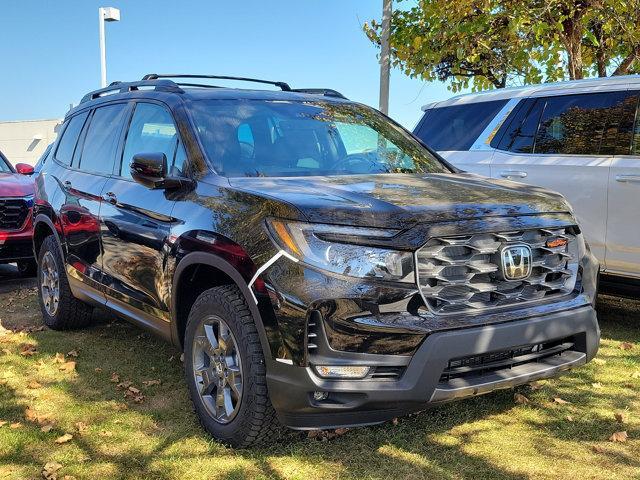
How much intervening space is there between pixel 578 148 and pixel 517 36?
22.3 ft

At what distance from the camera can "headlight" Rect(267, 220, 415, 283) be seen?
9.70ft

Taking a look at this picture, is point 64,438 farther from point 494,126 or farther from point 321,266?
point 494,126

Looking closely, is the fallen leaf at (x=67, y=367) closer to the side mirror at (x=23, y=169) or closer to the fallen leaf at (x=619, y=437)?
the fallen leaf at (x=619, y=437)

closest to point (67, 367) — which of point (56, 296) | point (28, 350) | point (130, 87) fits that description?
point (28, 350)

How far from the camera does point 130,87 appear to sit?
490cm

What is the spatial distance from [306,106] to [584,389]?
253 cm

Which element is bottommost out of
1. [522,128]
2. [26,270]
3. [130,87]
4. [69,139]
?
[26,270]

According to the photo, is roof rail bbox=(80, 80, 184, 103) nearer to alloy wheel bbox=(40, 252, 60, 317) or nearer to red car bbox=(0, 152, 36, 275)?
alloy wheel bbox=(40, 252, 60, 317)

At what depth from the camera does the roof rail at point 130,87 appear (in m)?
4.48

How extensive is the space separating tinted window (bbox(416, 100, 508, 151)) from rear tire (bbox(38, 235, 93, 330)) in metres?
3.51

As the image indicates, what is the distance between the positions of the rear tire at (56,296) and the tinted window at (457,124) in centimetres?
351

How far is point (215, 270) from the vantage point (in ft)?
11.6

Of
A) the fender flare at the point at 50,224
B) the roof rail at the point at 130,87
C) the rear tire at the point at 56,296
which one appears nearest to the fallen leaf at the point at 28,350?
the rear tire at the point at 56,296

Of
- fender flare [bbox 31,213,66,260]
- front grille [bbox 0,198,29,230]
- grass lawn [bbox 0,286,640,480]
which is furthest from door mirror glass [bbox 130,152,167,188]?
front grille [bbox 0,198,29,230]
